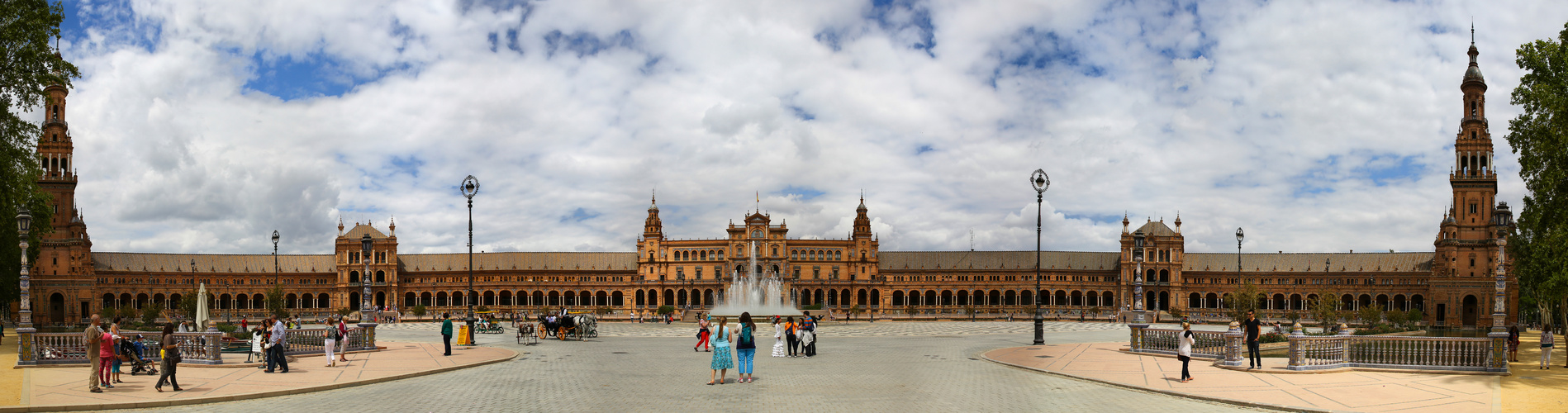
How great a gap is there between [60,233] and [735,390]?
81265 mm

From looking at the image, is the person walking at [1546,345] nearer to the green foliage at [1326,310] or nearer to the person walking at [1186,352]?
the person walking at [1186,352]

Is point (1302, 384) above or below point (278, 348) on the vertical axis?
below

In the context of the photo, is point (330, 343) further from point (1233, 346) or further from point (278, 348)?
point (1233, 346)

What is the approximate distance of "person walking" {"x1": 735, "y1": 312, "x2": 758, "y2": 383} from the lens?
19.4 m

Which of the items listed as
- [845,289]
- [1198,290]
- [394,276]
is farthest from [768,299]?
[1198,290]

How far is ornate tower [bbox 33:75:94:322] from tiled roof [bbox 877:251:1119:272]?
254 ft

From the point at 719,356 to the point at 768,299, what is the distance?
269 feet

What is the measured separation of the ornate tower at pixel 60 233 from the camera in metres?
72.8

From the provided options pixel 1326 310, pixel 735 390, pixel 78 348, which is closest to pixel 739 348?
pixel 735 390

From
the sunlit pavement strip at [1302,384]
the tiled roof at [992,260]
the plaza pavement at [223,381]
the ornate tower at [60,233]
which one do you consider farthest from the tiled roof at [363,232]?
the sunlit pavement strip at [1302,384]

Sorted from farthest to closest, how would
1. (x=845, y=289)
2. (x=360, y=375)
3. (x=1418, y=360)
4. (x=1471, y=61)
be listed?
(x=845, y=289)
(x=1471, y=61)
(x=1418, y=360)
(x=360, y=375)

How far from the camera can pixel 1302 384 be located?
2020 centimetres

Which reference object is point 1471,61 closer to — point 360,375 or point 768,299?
point 768,299

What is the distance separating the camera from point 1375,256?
9856 cm
